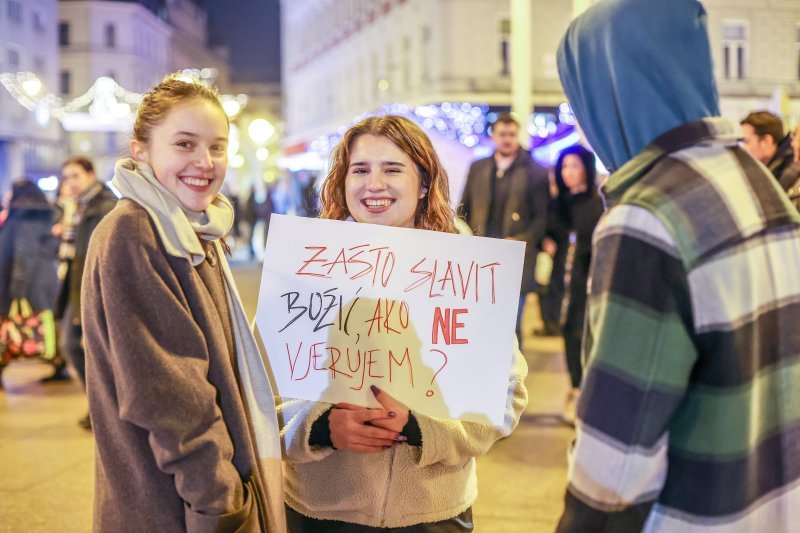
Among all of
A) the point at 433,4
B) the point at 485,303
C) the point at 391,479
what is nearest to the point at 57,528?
the point at 391,479

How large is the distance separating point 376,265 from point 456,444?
528mm

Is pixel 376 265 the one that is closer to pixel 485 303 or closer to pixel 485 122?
pixel 485 303

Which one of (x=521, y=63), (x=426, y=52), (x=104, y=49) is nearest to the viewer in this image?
(x=521, y=63)

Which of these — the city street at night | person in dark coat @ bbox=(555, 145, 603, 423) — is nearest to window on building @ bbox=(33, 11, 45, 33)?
the city street at night

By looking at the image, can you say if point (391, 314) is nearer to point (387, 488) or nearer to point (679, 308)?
point (387, 488)

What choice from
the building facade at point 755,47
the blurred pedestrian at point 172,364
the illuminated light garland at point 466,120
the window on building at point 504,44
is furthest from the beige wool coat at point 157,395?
the window on building at point 504,44

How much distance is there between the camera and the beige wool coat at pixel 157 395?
198 centimetres

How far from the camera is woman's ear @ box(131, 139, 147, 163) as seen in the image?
2354mm

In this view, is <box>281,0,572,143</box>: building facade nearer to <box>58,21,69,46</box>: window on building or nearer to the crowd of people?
<box>58,21,69,46</box>: window on building

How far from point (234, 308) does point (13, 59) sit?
28.5 meters

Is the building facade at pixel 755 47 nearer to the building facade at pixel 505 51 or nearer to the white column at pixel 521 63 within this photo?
the building facade at pixel 505 51

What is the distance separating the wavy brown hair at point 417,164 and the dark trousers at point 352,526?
841 mm

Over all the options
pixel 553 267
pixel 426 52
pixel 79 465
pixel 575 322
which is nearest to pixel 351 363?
pixel 79 465

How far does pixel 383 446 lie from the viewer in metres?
2.28
